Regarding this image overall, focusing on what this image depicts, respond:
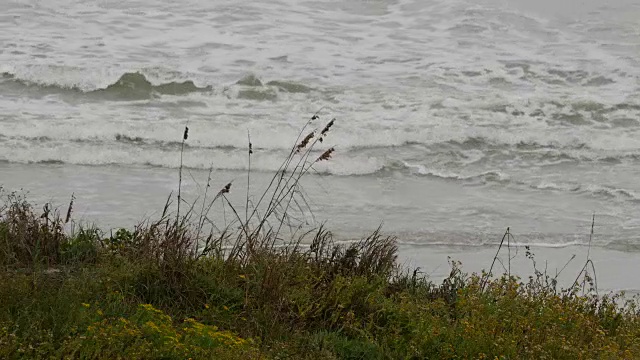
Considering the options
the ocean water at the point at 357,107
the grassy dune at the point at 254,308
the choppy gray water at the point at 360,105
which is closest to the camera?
the grassy dune at the point at 254,308

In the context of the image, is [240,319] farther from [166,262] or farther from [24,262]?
[24,262]

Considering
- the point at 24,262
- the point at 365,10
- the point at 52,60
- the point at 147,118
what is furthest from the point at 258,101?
the point at 24,262

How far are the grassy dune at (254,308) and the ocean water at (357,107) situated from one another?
3.17 meters

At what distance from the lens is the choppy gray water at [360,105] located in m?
11.5

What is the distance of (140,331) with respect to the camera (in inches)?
195

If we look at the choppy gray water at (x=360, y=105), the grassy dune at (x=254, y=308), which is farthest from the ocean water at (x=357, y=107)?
the grassy dune at (x=254, y=308)

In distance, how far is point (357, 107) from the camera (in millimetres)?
16703

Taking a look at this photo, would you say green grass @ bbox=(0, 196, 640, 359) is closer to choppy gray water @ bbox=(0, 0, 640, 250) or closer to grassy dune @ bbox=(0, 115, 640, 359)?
grassy dune @ bbox=(0, 115, 640, 359)

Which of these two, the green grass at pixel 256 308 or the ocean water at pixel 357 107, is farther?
the ocean water at pixel 357 107

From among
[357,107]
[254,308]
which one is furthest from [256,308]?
[357,107]

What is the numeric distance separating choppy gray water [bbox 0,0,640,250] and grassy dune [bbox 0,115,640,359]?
3.43 meters

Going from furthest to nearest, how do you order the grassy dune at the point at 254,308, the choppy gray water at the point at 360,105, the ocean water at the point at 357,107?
the choppy gray water at the point at 360,105, the ocean water at the point at 357,107, the grassy dune at the point at 254,308

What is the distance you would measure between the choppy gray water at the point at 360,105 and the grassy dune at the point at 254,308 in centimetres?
343

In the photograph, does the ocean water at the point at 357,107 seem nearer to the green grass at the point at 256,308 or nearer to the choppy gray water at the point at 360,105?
the choppy gray water at the point at 360,105
